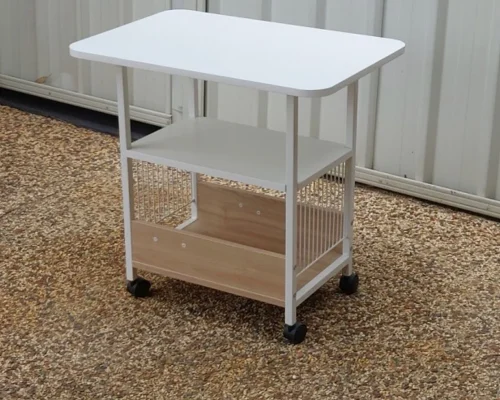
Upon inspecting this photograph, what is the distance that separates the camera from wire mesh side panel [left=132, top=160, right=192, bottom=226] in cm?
336

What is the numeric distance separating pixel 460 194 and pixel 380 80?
0.46 m

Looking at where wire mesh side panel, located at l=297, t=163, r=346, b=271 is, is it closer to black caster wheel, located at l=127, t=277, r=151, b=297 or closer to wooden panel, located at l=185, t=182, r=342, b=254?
wooden panel, located at l=185, t=182, r=342, b=254

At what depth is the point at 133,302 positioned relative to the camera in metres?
3.00

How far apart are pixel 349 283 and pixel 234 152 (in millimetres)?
523

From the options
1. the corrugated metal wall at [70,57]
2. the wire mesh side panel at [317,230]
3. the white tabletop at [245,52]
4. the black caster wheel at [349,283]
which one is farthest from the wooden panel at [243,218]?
the corrugated metal wall at [70,57]

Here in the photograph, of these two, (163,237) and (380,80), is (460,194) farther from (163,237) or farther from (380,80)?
(163,237)

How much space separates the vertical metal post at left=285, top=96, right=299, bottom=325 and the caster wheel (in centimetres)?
1

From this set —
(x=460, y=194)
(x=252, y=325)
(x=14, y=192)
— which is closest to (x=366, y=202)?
(x=460, y=194)

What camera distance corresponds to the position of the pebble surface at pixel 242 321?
2.63m

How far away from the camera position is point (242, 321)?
290 cm

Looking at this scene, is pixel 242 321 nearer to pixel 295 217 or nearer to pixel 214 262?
pixel 214 262

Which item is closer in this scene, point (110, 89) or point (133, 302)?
point (133, 302)

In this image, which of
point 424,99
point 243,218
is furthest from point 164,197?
point 424,99

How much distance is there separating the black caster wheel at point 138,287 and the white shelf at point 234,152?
377 mm
